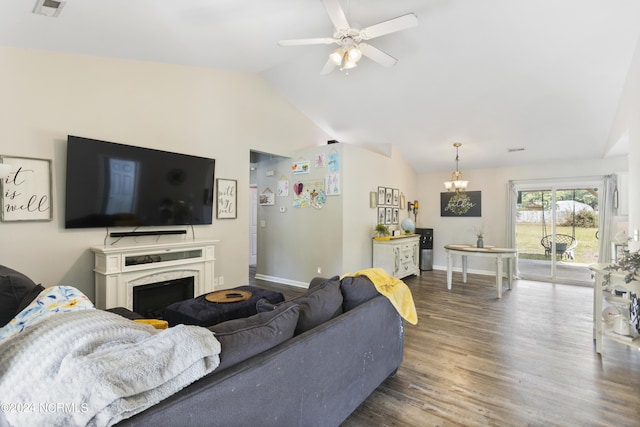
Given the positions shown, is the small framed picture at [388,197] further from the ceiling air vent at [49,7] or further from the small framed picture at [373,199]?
the ceiling air vent at [49,7]

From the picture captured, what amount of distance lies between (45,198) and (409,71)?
14.3 ft

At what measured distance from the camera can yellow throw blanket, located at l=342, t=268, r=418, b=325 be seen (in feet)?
7.11

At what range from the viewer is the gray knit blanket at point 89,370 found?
789 mm

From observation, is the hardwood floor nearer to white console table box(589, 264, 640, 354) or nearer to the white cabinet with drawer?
white console table box(589, 264, 640, 354)

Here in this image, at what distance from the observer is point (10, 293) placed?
1.92 meters

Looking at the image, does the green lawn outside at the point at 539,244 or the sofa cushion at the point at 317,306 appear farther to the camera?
the green lawn outside at the point at 539,244

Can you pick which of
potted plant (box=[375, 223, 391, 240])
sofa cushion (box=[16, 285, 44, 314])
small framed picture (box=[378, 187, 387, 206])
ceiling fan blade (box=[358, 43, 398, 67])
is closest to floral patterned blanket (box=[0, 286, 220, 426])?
sofa cushion (box=[16, 285, 44, 314])

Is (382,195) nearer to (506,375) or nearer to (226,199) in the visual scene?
(226,199)

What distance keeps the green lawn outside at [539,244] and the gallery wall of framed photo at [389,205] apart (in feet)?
8.17

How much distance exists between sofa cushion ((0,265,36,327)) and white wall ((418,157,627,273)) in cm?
694

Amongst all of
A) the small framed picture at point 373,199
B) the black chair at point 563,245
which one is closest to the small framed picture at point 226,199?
the small framed picture at point 373,199

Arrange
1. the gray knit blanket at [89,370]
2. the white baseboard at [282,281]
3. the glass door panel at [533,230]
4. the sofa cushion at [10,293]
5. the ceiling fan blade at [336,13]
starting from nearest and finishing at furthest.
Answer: the gray knit blanket at [89,370]
the sofa cushion at [10,293]
the ceiling fan blade at [336,13]
the white baseboard at [282,281]
the glass door panel at [533,230]

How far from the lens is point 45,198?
2828 mm

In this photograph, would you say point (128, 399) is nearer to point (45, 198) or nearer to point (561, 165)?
point (45, 198)
